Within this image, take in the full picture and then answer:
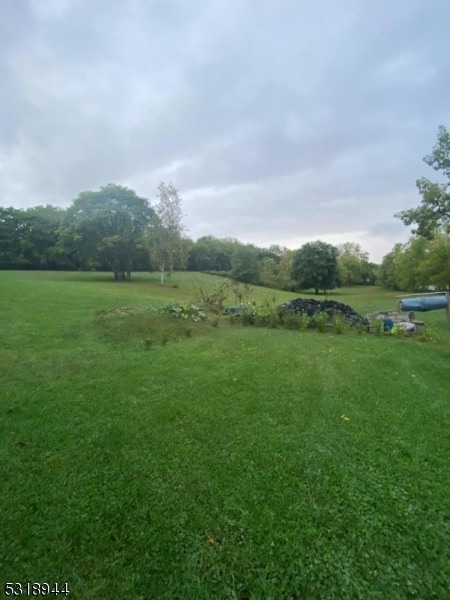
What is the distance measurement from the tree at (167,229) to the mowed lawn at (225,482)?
2044 centimetres

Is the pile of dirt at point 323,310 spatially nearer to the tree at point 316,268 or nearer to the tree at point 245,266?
the tree at point 316,268

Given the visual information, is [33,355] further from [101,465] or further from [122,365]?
[101,465]

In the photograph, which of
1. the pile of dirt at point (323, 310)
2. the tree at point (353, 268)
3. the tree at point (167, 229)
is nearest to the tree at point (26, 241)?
the tree at point (167, 229)

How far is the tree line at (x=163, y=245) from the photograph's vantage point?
12.0m

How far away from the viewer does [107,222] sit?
88.6 ft

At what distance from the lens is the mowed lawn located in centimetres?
152

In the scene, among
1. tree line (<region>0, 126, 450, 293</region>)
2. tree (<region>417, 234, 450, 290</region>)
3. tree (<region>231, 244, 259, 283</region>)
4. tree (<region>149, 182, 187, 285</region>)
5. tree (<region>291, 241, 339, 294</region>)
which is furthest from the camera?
tree (<region>231, 244, 259, 283</region>)

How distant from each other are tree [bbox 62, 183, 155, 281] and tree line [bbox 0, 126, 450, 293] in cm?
8

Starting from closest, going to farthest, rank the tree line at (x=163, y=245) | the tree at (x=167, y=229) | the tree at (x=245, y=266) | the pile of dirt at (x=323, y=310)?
the pile of dirt at (x=323, y=310)
the tree line at (x=163, y=245)
the tree at (x=167, y=229)
the tree at (x=245, y=266)

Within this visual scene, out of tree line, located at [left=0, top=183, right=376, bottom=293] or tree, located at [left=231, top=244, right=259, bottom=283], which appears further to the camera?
tree, located at [left=231, top=244, right=259, bottom=283]

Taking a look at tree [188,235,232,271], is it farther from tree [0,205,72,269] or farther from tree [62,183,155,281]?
tree [62,183,155,281]

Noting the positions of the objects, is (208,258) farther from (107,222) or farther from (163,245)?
(163,245)

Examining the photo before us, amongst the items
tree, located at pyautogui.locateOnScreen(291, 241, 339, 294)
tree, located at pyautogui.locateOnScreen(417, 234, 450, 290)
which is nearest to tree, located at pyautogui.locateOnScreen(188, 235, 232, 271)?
tree, located at pyautogui.locateOnScreen(291, 241, 339, 294)

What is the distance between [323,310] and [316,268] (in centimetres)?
2877
